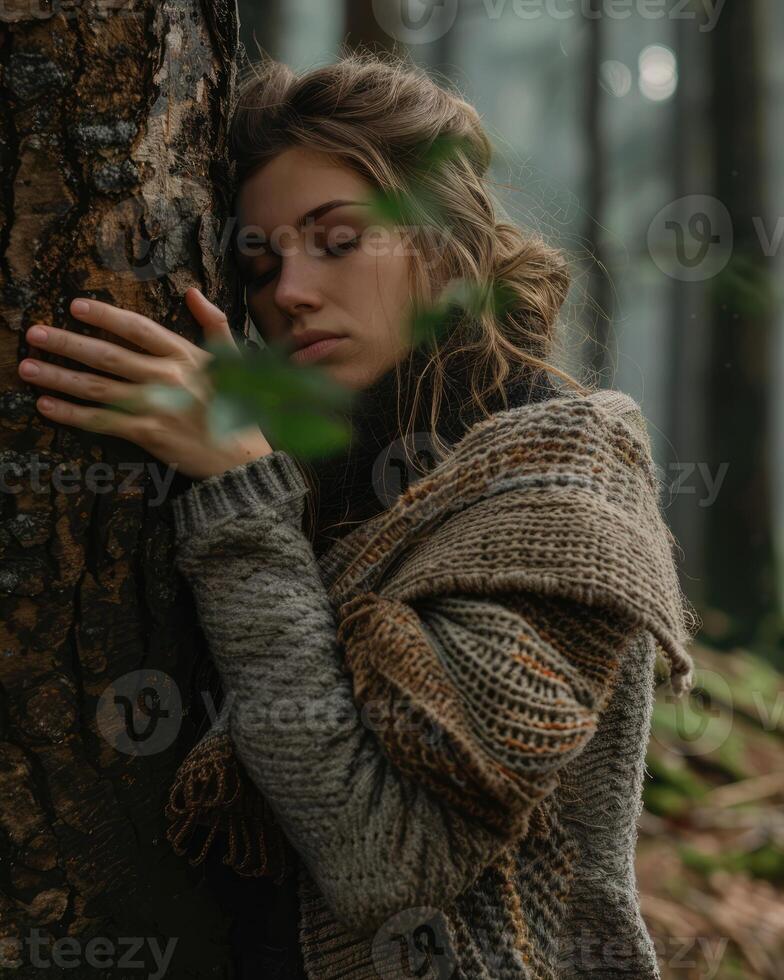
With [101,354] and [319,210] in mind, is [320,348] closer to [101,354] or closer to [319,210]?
[319,210]

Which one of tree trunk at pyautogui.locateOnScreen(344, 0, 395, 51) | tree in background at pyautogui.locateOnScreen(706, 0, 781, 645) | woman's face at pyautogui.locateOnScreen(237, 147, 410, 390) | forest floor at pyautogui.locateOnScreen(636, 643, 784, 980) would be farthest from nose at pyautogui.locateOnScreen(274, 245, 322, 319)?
tree in background at pyautogui.locateOnScreen(706, 0, 781, 645)

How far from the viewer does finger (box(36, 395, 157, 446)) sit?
49.7 inches

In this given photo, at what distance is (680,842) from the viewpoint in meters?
4.17

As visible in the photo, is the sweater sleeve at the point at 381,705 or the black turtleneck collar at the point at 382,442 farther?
the black turtleneck collar at the point at 382,442

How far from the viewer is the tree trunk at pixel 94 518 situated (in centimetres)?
124

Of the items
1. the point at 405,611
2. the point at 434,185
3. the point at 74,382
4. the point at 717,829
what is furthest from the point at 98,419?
the point at 717,829

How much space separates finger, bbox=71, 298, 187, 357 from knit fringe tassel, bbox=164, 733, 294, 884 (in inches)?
23.7

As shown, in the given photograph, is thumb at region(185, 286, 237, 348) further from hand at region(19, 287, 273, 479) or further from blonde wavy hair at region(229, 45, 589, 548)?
blonde wavy hair at region(229, 45, 589, 548)

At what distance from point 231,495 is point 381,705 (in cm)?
40

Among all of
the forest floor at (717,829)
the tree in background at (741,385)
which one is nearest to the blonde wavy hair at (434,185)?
the forest floor at (717,829)

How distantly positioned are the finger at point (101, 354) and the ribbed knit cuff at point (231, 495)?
0.61 feet

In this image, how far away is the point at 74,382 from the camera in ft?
4.15

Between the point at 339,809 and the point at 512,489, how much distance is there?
0.55 meters

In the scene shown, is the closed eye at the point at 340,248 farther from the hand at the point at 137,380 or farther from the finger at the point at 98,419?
the finger at the point at 98,419
